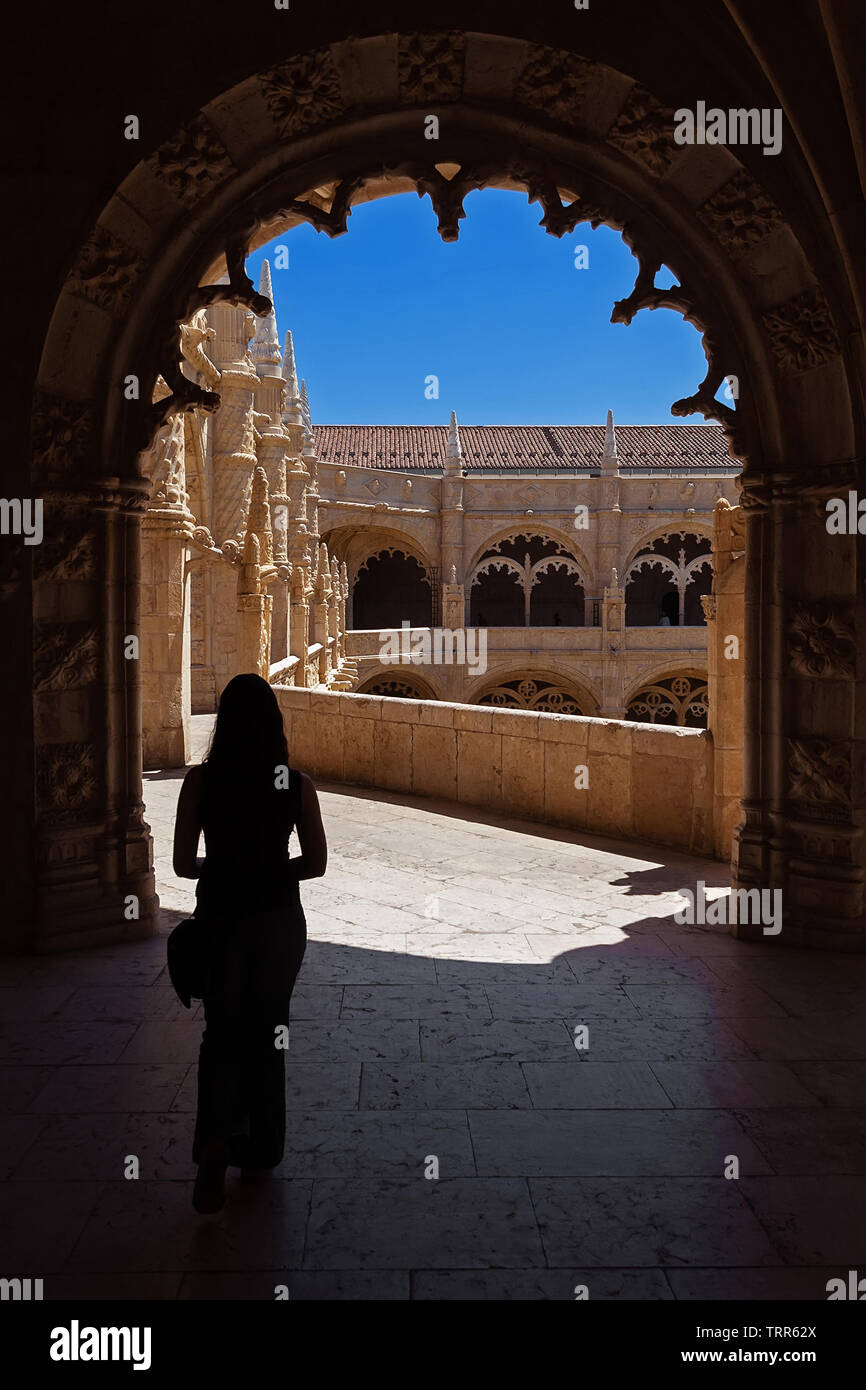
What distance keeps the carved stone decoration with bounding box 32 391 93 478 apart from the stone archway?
0.03 ft

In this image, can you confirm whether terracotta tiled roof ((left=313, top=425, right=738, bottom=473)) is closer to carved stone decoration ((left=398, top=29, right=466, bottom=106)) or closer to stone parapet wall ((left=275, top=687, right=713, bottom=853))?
stone parapet wall ((left=275, top=687, right=713, bottom=853))

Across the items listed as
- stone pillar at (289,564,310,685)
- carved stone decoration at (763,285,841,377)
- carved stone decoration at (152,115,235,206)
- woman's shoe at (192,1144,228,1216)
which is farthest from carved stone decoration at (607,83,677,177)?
stone pillar at (289,564,310,685)

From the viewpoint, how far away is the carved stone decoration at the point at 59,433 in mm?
4453

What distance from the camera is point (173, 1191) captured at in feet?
8.37

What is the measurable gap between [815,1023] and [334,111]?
441 cm

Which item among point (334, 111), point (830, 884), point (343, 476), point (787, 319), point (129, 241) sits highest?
point (343, 476)

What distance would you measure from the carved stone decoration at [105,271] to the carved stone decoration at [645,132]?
2274 mm

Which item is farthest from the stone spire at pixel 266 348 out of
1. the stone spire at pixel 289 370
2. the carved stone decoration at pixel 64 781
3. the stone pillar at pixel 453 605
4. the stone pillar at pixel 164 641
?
the carved stone decoration at pixel 64 781

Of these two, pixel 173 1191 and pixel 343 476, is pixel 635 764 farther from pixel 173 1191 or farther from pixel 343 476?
pixel 343 476

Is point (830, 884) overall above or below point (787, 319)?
below

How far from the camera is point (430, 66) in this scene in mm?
4543

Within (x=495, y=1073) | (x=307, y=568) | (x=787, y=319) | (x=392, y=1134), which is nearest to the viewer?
(x=392, y=1134)

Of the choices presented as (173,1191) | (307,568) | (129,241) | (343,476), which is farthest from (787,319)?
(343,476)
